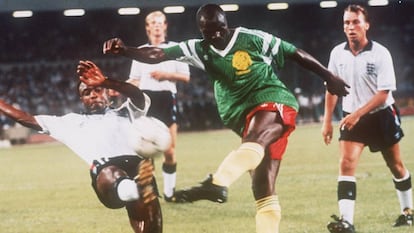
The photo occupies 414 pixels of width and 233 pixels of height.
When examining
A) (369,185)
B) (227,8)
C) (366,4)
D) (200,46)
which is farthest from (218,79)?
(369,185)

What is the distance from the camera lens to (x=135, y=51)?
3.80 metres

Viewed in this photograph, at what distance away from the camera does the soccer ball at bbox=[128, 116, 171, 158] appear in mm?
3865

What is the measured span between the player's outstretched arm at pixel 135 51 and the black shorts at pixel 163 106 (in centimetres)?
104

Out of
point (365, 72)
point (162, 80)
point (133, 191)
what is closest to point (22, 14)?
point (162, 80)

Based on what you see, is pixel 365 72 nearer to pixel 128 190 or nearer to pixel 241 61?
pixel 241 61

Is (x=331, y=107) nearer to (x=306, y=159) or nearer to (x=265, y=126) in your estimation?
(x=265, y=126)

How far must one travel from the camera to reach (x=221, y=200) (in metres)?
2.92

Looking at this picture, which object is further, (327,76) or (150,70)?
(150,70)

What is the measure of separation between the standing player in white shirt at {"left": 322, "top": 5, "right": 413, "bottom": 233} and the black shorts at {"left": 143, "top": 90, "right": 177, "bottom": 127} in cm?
121

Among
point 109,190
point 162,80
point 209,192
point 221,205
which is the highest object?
point 162,80

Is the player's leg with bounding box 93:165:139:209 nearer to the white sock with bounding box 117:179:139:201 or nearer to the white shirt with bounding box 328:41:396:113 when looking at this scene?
the white sock with bounding box 117:179:139:201

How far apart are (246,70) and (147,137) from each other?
26.0 inches

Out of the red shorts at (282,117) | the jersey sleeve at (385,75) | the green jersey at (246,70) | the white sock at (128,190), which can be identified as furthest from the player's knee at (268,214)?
the jersey sleeve at (385,75)

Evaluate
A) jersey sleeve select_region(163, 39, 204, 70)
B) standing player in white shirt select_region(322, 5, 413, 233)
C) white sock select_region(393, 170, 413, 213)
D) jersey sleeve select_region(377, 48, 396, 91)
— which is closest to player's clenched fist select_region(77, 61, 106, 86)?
jersey sleeve select_region(163, 39, 204, 70)
